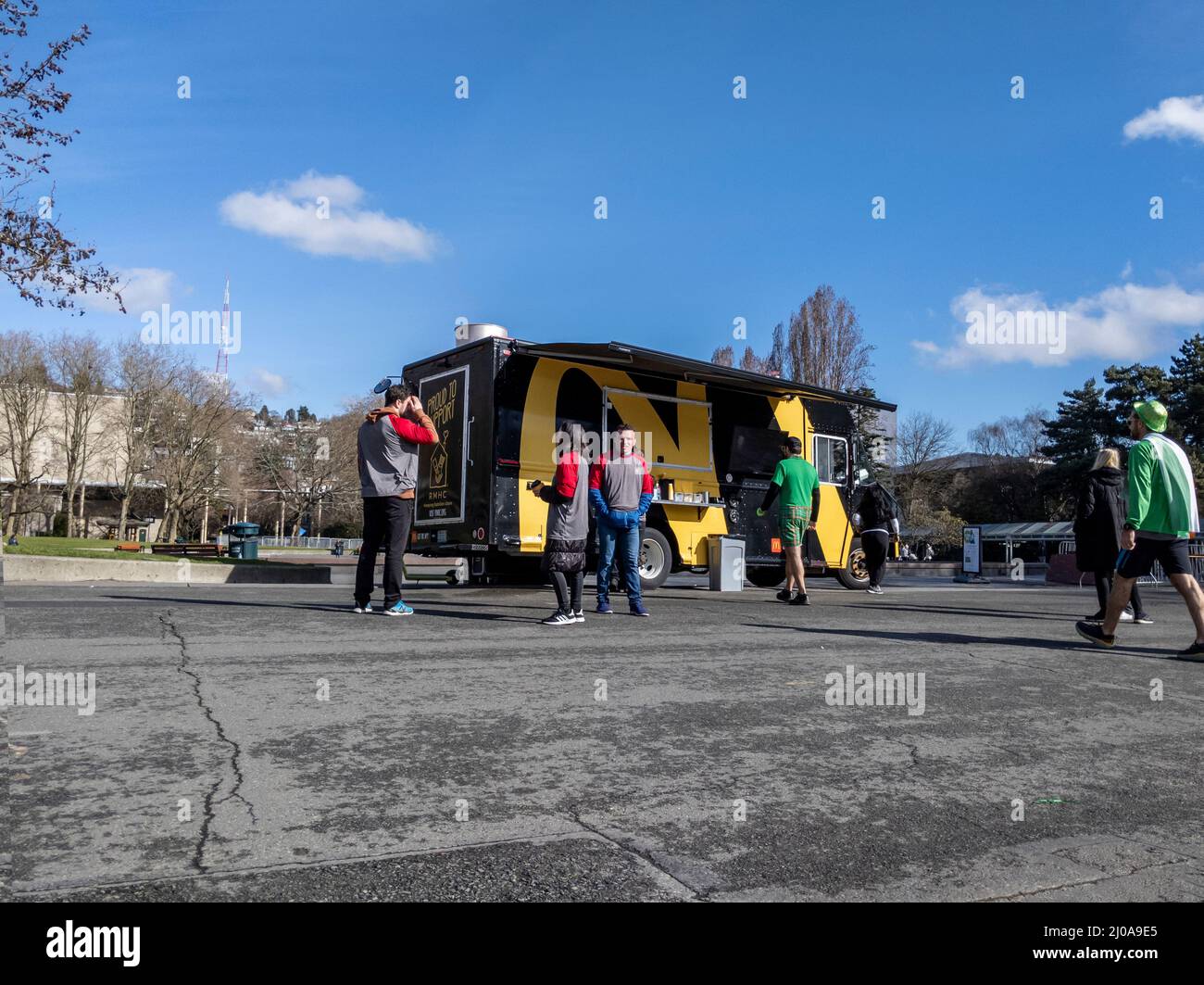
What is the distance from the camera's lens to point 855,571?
16547 millimetres

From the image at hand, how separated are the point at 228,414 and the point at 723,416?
40.9 m

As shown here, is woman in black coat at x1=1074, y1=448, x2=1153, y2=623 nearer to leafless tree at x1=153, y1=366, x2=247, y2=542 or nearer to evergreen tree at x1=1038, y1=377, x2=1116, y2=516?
leafless tree at x1=153, y1=366, x2=247, y2=542

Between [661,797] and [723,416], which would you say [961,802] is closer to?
[661,797]

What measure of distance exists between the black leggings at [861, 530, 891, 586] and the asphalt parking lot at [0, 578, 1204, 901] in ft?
26.5

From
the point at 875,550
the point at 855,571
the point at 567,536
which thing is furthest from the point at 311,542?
the point at 567,536

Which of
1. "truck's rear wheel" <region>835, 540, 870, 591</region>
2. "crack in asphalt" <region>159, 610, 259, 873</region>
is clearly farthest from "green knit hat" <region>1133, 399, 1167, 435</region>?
"truck's rear wheel" <region>835, 540, 870, 591</region>

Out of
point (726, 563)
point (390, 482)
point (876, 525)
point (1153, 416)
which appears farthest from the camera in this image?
point (876, 525)

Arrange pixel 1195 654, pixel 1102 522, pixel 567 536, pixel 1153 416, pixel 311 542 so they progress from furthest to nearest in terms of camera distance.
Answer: pixel 311 542 → pixel 1102 522 → pixel 567 536 → pixel 1153 416 → pixel 1195 654

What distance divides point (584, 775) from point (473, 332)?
1031 cm

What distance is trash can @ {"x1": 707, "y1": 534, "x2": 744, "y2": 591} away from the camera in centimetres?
1377

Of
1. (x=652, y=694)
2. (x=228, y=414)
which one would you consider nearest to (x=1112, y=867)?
(x=652, y=694)

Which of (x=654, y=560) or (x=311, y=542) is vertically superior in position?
(x=654, y=560)

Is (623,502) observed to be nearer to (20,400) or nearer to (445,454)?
(445,454)
